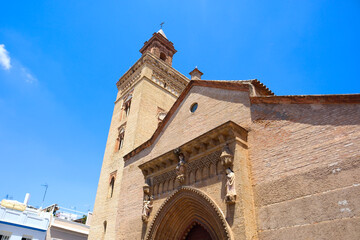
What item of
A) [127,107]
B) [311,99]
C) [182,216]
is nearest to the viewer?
[311,99]

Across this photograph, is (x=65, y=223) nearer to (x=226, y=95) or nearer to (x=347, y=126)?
(x=226, y=95)

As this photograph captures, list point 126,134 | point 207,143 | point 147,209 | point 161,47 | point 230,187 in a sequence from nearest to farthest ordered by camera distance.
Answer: point 230,187
point 207,143
point 147,209
point 126,134
point 161,47

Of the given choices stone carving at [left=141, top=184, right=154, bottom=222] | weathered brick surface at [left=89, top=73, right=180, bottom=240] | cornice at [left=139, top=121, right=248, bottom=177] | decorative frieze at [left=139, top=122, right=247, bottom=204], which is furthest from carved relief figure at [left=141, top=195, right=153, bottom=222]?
weathered brick surface at [left=89, top=73, right=180, bottom=240]

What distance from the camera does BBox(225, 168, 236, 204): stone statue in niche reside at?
703 centimetres

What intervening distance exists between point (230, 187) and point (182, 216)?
8.55 ft

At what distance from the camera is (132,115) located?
663 inches

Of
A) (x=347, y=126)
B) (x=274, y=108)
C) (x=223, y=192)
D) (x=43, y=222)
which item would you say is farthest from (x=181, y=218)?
(x=43, y=222)

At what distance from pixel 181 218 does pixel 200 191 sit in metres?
1.56

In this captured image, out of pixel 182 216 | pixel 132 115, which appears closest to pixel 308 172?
pixel 182 216

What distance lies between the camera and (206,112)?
1010 cm

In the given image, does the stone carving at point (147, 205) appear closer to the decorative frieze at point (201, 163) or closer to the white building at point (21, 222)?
the decorative frieze at point (201, 163)

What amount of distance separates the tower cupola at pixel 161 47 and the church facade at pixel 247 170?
385 inches

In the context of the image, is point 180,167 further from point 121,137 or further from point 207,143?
point 121,137

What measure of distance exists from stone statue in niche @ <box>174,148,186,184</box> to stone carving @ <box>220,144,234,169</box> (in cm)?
173
